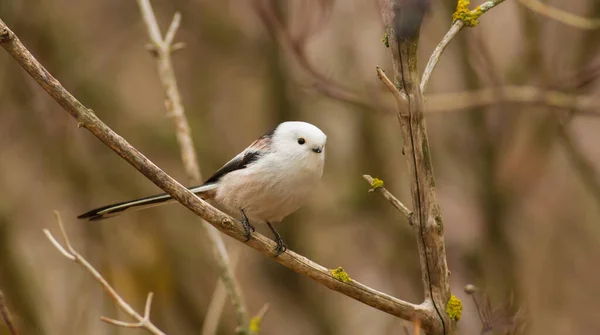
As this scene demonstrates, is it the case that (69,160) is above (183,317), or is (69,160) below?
above

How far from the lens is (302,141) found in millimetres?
2768

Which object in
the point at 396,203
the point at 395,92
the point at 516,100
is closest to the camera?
the point at 395,92

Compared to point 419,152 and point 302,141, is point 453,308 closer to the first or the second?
point 419,152

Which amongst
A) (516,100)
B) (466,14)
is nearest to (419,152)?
(466,14)

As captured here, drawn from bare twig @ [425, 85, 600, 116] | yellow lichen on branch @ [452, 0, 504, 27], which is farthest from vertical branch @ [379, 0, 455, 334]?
bare twig @ [425, 85, 600, 116]

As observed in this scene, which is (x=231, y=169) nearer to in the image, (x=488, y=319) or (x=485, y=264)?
(x=488, y=319)

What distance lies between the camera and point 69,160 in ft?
15.2

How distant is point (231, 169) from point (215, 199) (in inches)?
5.9

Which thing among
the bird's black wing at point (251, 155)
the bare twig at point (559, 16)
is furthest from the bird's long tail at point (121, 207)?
the bare twig at point (559, 16)

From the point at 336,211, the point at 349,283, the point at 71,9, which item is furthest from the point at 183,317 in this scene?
the point at 349,283

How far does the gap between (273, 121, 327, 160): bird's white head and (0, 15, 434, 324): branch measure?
16.3 inches

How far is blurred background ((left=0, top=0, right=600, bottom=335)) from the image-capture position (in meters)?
4.45

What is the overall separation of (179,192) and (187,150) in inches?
54.2

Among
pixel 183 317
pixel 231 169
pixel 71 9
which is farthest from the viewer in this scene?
pixel 71 9
